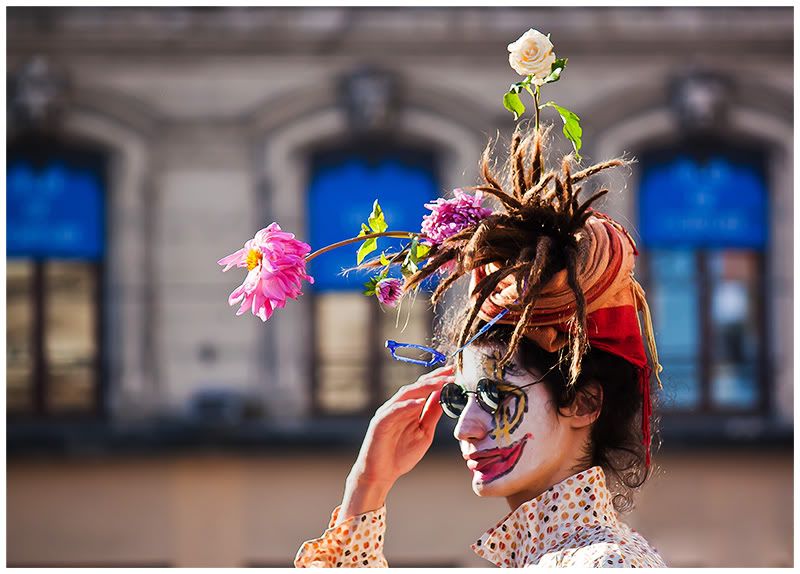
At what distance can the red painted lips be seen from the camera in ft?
8.77

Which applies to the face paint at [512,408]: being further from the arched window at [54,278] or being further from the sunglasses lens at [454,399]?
the arched window at [54,278]

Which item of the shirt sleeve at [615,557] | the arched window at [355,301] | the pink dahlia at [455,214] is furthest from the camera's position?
the arched window at [355,301]

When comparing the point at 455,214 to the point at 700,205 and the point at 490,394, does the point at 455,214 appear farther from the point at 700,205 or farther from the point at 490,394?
the point at 700,205

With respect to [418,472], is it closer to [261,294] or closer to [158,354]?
[158,354]

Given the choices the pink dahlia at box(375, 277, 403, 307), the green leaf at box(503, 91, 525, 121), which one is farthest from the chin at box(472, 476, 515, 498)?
the green leaf at box(503, 91, 525, 121)

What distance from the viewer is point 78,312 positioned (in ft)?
33.3

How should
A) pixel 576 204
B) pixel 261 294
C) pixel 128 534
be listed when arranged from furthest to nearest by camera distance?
pixel 128 534 < pixel 261 294 < pixel 576 204

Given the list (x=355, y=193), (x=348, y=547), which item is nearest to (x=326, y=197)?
(x=355, y=193)

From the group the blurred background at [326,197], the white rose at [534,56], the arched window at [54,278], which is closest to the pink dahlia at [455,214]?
the white rose at [534,56]

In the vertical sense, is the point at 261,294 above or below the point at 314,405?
above

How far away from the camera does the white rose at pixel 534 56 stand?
265 centimetres

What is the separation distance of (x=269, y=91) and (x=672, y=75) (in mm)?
3081

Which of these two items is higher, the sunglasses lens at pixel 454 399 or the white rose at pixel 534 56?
the white rose at pixel 534 56

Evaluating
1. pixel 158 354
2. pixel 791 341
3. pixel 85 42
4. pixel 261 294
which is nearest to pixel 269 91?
pixel 85 42
